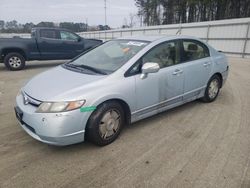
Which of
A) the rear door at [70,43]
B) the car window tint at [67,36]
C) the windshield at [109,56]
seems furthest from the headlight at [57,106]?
the car window tint at [67,36]

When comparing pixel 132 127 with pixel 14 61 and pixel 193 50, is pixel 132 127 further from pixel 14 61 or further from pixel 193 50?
pixel 14 61

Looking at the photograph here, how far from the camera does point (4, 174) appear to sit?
8.75ft

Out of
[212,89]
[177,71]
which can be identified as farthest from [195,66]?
[212,89]

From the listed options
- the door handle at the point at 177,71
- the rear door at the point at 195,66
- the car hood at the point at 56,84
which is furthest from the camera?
the rear door at the point at 195,66

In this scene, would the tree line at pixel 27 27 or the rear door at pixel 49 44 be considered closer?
the rear door at pixel 49 44

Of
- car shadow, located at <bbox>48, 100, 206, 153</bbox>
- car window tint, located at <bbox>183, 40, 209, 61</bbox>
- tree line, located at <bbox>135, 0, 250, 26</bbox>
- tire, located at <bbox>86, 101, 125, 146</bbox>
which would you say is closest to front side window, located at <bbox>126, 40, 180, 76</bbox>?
car window tint, located at <bbox>183, 40, 209, 61</bbox>

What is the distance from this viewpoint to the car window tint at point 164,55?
3768 mm

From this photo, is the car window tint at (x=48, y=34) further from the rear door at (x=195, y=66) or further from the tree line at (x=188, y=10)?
the tree line at (x=188, y=10)

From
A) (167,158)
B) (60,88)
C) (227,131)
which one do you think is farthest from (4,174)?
(227,131)

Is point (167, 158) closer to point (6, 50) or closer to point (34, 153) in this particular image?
point (34, 153)

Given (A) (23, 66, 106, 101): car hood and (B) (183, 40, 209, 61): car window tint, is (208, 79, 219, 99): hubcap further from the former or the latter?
(A) (23, 66, 106, 101): car hood

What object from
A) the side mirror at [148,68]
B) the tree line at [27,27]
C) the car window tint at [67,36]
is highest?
the tree line at [27,27]

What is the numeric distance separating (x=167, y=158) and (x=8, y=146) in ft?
7.40

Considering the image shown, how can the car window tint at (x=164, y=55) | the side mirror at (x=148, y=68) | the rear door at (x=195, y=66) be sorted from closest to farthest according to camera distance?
the side mirror at (x=148, y=68) < the car window tint at (x=164, y=55) < the rear door at (x=195, y=66)
